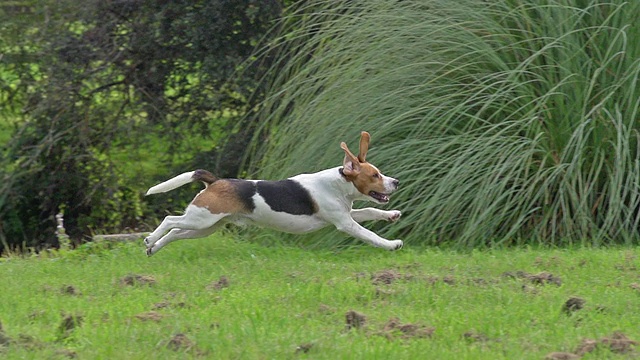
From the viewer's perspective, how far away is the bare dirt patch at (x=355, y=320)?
6230 millimetres

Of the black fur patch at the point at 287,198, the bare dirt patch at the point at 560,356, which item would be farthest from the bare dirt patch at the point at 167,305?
the bare dirt patch at the point at 560,356

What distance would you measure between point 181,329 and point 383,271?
217 cm

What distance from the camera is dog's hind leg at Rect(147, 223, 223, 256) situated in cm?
892

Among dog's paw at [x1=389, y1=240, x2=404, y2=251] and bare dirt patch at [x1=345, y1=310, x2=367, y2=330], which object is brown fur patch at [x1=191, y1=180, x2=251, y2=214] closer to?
dog's paw at [x1=389, y1=240, x2=404, y2=251]

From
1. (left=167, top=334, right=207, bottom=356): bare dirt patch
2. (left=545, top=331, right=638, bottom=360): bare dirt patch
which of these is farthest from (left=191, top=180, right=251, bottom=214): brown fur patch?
(left=545, top=331, right=638, bottom=360): bare dirt patch

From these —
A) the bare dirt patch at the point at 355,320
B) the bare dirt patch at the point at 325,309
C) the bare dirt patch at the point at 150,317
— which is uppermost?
the bare dirt patch at the point at 355,320

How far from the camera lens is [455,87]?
1021 cm

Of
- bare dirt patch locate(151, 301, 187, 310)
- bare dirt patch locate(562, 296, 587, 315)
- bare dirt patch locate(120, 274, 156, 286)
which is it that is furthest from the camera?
bare dirt patch locate(120, 274, 156, 286)

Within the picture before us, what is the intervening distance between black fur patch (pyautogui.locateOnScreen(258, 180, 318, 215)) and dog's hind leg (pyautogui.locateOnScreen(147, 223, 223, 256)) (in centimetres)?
47

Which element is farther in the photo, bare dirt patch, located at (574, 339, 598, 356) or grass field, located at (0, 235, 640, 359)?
grass field, located at (0, 235, 640, 359)

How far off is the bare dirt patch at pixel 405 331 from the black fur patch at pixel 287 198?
2.83m

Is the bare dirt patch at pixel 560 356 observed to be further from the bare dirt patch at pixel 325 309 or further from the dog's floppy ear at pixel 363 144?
the dog's floppy ear at pixel 363 144

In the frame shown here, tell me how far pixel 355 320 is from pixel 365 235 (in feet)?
8.56

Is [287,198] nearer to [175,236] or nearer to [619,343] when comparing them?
[175,236]
